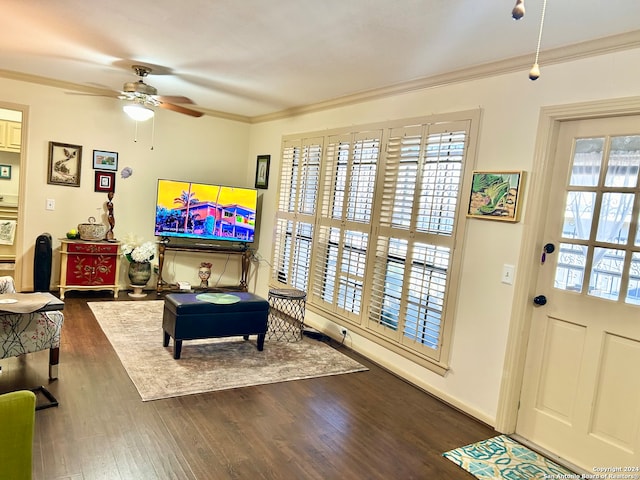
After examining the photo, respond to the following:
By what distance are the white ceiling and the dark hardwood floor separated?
2.48 metres

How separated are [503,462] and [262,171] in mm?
4553

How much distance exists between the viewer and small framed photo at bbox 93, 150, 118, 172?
5.39m

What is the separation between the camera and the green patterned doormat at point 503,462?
8.06 ft

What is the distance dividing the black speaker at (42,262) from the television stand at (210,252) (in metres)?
1.20

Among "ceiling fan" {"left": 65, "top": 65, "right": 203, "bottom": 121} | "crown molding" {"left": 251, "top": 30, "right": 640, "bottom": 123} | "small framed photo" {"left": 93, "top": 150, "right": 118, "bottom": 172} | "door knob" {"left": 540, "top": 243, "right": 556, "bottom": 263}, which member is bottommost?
"door knob" {"left": 540, "top": 243, "right": 556, "bottom": 263}

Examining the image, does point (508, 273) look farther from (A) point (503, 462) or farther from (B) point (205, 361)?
(B) point (205, 361)

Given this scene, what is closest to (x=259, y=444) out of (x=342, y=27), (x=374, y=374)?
(x=374, y=374)

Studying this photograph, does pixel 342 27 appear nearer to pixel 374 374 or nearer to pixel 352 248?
pixel 352 248

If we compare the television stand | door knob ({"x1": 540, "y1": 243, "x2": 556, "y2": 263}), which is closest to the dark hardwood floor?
door knob ({"x1": 540, "y1": 243, "x2": 556, "y2": 263})

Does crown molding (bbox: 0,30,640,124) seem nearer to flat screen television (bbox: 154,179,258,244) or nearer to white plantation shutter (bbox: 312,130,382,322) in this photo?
white plantation shutter (bbox: 312,130,382,322)

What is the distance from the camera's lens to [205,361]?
3.60 m

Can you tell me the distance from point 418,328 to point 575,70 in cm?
211

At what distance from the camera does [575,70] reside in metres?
2.63

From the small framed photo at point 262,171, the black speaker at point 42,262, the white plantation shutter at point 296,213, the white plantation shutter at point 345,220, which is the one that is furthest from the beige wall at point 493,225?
the black speaker at point 42,262
